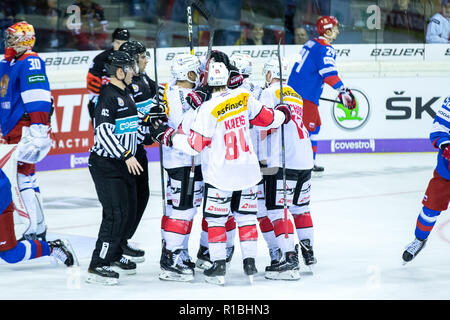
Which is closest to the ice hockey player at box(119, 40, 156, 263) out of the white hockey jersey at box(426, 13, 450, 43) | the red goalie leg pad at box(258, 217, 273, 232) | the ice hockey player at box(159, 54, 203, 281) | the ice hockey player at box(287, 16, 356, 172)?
the ice hockey player at box(159, 54, 203, 281)

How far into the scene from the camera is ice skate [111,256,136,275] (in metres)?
5.60

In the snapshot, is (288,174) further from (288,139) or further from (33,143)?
(33,143)

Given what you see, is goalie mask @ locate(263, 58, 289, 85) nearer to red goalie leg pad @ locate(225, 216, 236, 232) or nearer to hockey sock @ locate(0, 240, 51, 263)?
red goalie leg pad @ locate(225, 216, 236, 232)

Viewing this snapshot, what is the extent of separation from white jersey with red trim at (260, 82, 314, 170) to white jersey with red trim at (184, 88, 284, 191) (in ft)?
1.18

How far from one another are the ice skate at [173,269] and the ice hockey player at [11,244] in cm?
65

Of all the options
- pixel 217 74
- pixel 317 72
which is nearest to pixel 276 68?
pixel 217 74

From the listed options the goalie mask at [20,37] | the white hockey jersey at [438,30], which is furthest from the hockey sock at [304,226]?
the white hockey jersey at [438,30]

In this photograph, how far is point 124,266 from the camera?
221 inches

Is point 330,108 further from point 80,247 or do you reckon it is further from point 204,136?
point 204,136

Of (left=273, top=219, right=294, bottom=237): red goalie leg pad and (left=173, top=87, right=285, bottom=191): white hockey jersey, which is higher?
(left=173, top=87, right=285, bottom=191): white hockey jersey

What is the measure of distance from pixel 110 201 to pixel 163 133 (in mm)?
515

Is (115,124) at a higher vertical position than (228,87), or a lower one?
lower

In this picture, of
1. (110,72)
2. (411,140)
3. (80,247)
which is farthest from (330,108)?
(110,72)
